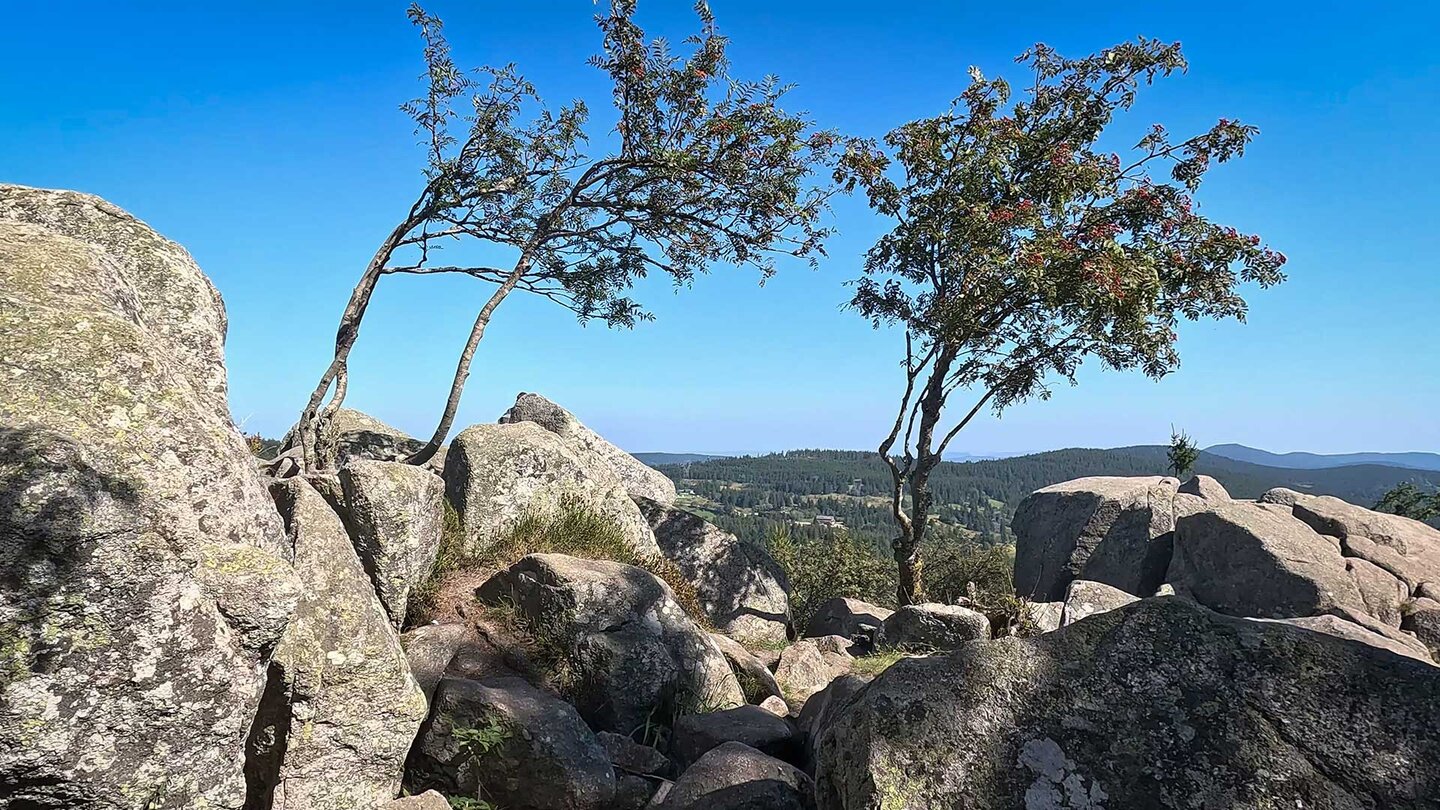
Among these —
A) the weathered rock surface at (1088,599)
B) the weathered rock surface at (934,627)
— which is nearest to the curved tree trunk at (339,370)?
the weathered rock surface at (934,627)

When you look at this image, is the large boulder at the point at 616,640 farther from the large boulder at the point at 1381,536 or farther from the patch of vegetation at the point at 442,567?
the large boulder at the point at 1381,536

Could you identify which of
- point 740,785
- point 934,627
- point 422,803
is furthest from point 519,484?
point 934,627

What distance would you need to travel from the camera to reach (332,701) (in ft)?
20.0

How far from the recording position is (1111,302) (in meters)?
14.2

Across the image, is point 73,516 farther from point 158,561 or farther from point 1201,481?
point 1201,481

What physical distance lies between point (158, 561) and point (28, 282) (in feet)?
8.28

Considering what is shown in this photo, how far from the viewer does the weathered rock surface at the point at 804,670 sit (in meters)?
12.1

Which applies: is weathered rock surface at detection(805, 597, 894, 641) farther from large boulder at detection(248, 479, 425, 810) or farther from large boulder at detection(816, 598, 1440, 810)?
large boulder at detection(816, 598, 1440, 810)

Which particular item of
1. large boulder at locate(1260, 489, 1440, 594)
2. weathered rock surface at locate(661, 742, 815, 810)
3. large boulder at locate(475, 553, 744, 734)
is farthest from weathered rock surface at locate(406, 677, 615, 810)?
large boulder at locate(1260, 489, 1440, 594)

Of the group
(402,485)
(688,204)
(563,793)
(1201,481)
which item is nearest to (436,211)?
(688,204)

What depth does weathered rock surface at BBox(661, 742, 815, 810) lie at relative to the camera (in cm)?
621

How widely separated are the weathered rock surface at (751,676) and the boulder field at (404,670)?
645 millimetres

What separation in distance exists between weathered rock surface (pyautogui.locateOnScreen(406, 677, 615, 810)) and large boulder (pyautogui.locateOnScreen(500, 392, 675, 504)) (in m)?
11.2

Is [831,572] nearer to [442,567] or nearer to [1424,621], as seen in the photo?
[1424,621]
